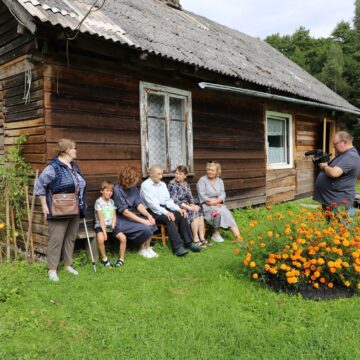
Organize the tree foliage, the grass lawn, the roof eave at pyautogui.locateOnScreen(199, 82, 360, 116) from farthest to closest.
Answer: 1. the tree foliage
2. the roof eave at pyautogui.locateOnScreen(199, 82, 360, 116)
3. the grass lawn

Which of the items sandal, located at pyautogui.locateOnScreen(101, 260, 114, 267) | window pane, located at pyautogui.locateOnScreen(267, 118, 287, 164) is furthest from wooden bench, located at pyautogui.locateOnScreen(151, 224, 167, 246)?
window pane, located at pyautogui.locateOnScreen(267, 118, 287, 164)

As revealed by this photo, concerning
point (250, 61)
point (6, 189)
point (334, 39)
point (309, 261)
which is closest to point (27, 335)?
point (6, 189)

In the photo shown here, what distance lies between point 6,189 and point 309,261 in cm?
367

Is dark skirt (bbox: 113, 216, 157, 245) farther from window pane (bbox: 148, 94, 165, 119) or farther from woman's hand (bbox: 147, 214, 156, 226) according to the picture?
window pane (bbox: 148, 94, 165, 119)

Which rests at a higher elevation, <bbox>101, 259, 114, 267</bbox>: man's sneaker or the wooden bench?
the wooden bench

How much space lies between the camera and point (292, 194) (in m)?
10.2

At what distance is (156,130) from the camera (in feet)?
20.4

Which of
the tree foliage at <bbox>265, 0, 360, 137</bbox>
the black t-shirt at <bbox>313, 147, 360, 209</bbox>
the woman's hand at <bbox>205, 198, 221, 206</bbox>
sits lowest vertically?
the woman's hand at <bbox>205, 198, 221, 206</bbox>

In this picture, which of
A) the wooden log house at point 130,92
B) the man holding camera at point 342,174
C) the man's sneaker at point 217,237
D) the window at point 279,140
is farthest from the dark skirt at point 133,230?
the window at point 279,140

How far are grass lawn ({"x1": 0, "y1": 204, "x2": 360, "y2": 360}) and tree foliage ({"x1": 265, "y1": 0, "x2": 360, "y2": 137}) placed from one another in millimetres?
16533

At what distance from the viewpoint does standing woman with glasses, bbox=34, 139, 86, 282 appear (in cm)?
414

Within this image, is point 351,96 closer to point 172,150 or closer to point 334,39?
point 334,39

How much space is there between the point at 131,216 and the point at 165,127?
188cm

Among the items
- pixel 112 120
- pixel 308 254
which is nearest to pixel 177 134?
pixel 112 120
